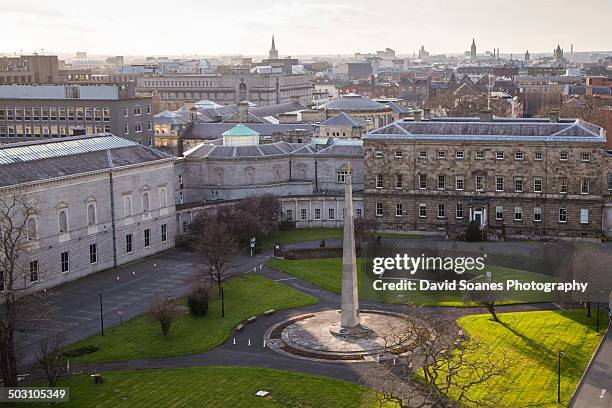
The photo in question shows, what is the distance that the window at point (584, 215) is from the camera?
88481mm

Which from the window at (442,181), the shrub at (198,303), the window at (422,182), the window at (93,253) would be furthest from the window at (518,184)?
the window at (93,253)

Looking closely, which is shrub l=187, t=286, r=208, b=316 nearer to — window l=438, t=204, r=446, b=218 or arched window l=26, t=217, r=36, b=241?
arched window l=26, t=217, r=36, b=241

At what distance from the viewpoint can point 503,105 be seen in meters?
175

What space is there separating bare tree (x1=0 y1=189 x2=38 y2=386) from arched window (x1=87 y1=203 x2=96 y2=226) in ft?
23.4

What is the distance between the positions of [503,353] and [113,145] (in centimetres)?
4635

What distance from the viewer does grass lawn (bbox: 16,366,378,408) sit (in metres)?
46.7

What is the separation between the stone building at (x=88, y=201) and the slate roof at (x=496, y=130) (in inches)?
968

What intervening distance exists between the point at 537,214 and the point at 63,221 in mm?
47641

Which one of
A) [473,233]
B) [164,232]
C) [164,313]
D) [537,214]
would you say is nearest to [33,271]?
Result: [164,313]

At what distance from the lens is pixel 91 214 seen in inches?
3056

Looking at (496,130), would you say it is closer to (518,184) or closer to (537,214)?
(518,184)

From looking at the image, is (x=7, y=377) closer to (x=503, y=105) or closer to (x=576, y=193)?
(x=576, y=193)

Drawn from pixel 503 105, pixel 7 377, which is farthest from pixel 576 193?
pixel 503 105

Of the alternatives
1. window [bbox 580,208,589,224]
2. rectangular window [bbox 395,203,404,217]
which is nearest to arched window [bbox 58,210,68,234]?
rectangular window [bbox 395,203,404,217]
